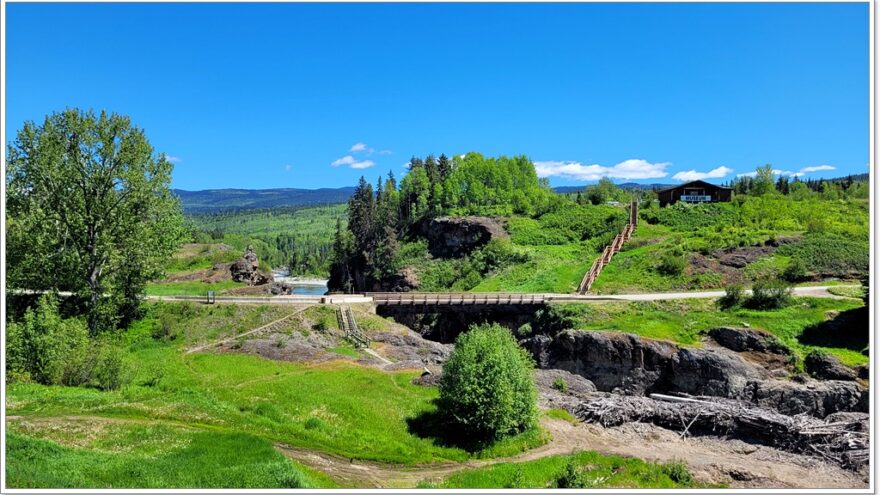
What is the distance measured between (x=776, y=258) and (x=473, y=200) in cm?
5735

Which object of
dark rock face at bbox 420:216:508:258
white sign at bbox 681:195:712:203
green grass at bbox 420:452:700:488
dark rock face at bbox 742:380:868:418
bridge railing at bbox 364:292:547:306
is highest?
white sign at bbox 681:195:712:203

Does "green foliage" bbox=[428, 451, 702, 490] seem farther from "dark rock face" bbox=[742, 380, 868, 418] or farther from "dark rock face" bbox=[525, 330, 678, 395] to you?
"dark rock face" bbox=[525, 330, 678, 395]

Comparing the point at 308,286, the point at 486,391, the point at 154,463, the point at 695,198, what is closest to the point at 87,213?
the point at 154,463

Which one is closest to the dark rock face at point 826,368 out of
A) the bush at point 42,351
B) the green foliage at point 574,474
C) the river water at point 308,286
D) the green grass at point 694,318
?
the green grass at point 694,318

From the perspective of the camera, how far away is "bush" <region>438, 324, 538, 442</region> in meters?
25.7

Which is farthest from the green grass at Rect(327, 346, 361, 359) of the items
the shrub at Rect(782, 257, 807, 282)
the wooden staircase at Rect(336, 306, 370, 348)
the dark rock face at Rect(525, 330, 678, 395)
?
the shrub at Rect(782, 257, 807, 282)

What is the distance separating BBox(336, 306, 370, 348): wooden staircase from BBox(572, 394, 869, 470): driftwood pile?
62.4 feet

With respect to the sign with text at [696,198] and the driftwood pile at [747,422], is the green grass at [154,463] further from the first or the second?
the sign with text at [696,198]

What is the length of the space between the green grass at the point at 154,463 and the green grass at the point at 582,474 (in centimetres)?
590

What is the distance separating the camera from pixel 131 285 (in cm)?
4172

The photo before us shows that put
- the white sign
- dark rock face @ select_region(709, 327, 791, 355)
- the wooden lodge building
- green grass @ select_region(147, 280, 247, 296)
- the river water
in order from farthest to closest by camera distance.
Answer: the river water → the wooden lodge building → the white sign → green grass @ select_region(147, 280, 247, 296) → dark rock face @ select_region(709, 327, 791, 355)

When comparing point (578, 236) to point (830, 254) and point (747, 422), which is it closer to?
point (830, 254)

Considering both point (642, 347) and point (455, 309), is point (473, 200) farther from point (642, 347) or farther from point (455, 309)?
point (642, 347)

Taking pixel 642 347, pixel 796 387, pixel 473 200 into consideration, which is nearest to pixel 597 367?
pixel 642 347
